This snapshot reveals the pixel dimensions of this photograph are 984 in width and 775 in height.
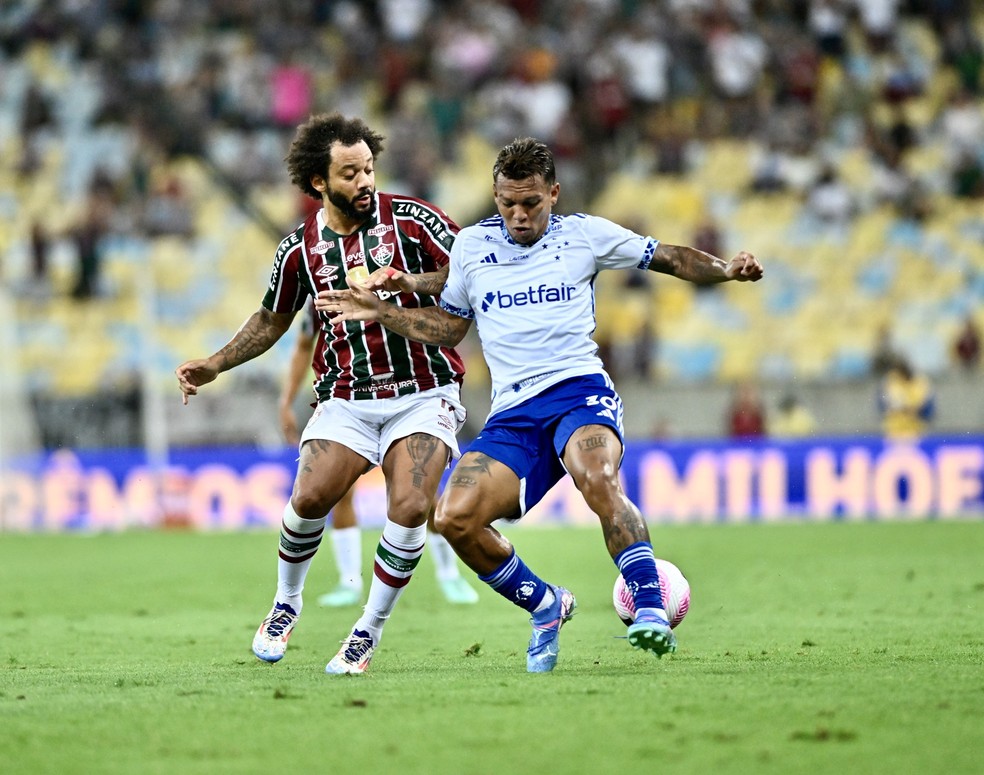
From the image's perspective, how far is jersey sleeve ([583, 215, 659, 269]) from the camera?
7141 mm

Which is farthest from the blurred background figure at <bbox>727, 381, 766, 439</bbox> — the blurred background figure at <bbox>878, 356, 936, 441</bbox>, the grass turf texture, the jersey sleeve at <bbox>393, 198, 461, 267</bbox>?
the jersey sleeve at <bbox>393, 198, 461, 267</bbox>

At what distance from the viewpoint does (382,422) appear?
7.59 meters

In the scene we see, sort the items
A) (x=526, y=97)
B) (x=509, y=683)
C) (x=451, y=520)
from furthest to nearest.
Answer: (x=526, y=97) → (x=451, y=520) → (x=509, y=683)

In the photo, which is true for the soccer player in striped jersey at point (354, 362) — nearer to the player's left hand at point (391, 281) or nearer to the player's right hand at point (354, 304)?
the player's left hand at point (391, 281)

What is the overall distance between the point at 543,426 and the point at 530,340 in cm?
41

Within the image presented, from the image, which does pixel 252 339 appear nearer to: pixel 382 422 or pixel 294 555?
pixel 382 422

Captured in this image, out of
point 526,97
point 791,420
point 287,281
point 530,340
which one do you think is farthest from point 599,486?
point 526,97

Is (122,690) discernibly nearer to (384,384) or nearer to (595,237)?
(384,384)

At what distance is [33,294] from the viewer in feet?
72.9

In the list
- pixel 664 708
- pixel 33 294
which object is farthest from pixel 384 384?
pixel 33 294

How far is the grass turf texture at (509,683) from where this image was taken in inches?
188

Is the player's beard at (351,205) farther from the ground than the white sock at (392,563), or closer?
farther from the ground

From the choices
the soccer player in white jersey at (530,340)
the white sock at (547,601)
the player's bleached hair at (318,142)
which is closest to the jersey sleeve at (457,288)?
the soccer player in white jersey at (530,340)

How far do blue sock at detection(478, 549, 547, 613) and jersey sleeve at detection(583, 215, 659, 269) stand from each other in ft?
4.66
